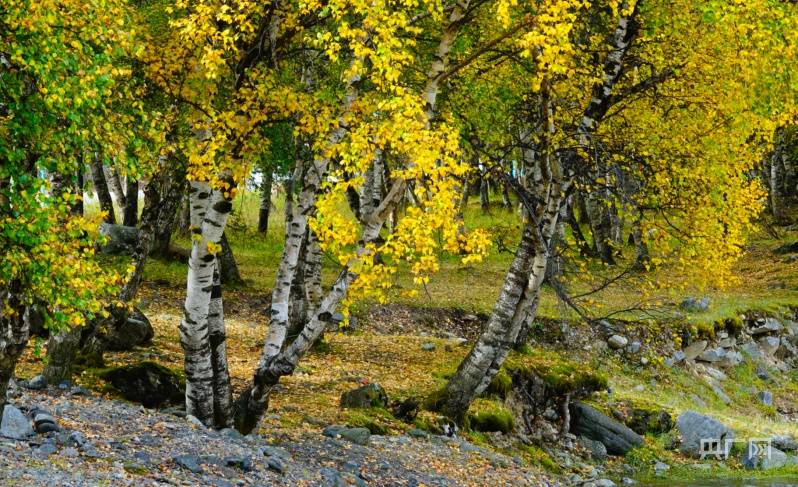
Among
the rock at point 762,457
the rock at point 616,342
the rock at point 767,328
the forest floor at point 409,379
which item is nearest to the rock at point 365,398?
the forest floor at point 409,379

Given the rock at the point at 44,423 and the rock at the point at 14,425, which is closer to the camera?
the rock at the point at 14,425

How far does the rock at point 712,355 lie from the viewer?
29625mm

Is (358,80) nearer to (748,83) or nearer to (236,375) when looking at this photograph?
(236,375)

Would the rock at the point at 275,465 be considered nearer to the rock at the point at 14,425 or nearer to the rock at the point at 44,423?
the rock at the point at 44,423

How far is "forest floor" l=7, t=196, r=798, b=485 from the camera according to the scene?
489 inches

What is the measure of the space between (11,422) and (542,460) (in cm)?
1140

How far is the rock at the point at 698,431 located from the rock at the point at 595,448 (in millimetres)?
2385

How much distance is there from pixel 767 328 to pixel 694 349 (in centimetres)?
478

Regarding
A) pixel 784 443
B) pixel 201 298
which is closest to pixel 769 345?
pixel 784 443

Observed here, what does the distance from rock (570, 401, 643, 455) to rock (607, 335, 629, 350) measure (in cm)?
748

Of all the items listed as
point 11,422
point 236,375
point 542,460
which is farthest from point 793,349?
point 11,422

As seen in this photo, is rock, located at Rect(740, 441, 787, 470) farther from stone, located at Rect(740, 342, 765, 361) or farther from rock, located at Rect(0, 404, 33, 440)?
rock, located at Rect(0, 404, 33, 440)

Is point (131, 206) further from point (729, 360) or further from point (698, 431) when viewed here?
point (729, 360)

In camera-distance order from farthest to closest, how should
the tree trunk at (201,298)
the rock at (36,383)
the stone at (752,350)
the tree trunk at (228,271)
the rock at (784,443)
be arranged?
the stone at (752,350) → the tree trunk at (228,271) → the rock at (784,443) → the rock at (36,383) → the tree trunk at (201,298)
